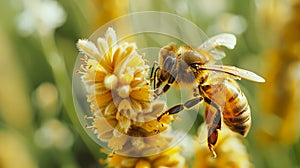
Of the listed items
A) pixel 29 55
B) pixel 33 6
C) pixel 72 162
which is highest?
pixel 33 6

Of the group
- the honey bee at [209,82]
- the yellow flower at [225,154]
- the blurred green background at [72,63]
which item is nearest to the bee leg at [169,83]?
the honey bee at [209,82]

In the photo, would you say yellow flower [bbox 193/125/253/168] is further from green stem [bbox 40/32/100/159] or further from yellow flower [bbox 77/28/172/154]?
green stem [bbox 40/32/100/159]

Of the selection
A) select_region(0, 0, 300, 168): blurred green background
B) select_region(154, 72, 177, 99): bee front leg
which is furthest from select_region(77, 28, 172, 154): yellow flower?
select_region(0, 0, 300, 168): blurred green background

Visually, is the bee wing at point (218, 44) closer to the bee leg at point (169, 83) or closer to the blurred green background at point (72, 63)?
the bee leg at point (169, 83)

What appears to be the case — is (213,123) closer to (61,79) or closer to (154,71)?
(154,71)

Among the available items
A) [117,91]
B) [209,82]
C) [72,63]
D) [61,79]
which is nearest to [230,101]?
[209,82]

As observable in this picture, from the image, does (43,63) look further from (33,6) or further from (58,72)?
(58,72)

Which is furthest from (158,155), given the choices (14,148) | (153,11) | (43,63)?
(43,63)
